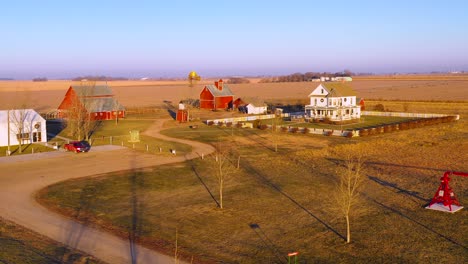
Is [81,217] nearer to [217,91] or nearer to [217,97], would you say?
[217,97]

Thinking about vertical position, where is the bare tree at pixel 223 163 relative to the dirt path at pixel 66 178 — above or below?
above

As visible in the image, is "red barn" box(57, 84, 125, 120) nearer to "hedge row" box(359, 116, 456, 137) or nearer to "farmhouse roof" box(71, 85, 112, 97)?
"farmhouse roof" box(71, 85, 112, 97)

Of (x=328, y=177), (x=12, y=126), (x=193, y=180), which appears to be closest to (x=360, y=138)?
(x=328, y=177)

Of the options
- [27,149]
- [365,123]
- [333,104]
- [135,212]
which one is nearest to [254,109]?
[333,104]

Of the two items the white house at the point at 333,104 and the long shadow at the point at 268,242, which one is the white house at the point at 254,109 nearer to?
the white house at the point at 333,104

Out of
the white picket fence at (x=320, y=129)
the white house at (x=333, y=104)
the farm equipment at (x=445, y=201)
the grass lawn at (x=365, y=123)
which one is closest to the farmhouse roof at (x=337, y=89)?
the white house at (x=333, y=104)
